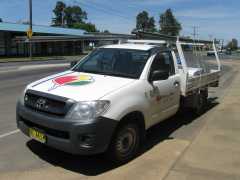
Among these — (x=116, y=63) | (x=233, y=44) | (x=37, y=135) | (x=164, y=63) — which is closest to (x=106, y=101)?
(x=37, y=135)

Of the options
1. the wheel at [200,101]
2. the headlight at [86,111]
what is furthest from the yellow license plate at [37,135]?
the wheel at [200,101]

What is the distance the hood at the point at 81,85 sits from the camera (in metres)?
4.95

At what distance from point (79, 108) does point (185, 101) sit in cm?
367

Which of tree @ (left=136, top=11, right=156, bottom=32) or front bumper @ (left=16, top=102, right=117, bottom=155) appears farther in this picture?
tree @ (left=136, top=11, right=156, bottom=32)

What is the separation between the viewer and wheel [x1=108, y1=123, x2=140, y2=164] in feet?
16.8

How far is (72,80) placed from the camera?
567cm

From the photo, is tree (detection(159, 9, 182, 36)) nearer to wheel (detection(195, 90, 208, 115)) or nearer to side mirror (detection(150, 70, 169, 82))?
wheel (detection(195, 90, 208, 115))

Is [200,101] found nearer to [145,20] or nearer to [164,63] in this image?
[164,63]

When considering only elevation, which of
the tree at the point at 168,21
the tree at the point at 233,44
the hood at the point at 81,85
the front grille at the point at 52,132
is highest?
the tree at the point at 168,21

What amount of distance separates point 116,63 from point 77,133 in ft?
6.94

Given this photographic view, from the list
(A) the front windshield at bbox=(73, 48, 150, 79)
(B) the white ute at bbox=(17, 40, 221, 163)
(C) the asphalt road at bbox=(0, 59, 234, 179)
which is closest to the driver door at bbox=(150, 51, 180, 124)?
(B) the white ute at bbox=(17, 40, 221, 163)

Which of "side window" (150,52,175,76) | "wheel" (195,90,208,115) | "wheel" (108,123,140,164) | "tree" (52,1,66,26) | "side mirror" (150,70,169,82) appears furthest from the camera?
"tree" (52,1,66,26)

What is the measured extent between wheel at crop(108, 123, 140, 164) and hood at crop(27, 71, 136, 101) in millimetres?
627

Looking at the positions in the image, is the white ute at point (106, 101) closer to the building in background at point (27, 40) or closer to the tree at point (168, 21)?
the building in background at point (27, 40)
